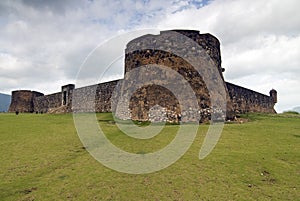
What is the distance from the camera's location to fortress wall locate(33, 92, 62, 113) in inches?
1388

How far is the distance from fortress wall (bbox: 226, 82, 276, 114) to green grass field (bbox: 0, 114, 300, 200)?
14.5m

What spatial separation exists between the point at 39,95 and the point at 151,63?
3243cm

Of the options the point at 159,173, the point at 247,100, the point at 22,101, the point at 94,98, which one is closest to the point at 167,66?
the point at 159,173

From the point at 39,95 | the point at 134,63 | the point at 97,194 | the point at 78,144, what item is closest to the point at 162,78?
the point at 134,63

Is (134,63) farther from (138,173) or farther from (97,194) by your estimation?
(97,194)

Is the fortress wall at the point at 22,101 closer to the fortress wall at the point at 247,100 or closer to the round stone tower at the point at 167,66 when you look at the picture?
the round stone tower at the point at 167,66

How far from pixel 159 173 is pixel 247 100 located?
23768 mm

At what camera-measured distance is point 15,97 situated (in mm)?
42312

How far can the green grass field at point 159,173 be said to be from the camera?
22.0ft

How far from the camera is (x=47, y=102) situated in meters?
38.1

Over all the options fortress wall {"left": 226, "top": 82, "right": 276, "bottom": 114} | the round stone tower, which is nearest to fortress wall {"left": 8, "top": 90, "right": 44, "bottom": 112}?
the round stone tower

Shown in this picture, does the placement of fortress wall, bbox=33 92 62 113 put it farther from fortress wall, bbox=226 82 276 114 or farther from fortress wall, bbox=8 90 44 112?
fortress wall, bbox=226 82 276 114

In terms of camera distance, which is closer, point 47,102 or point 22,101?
point 47,102

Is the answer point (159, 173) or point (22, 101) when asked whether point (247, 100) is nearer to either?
point (159, 173)
